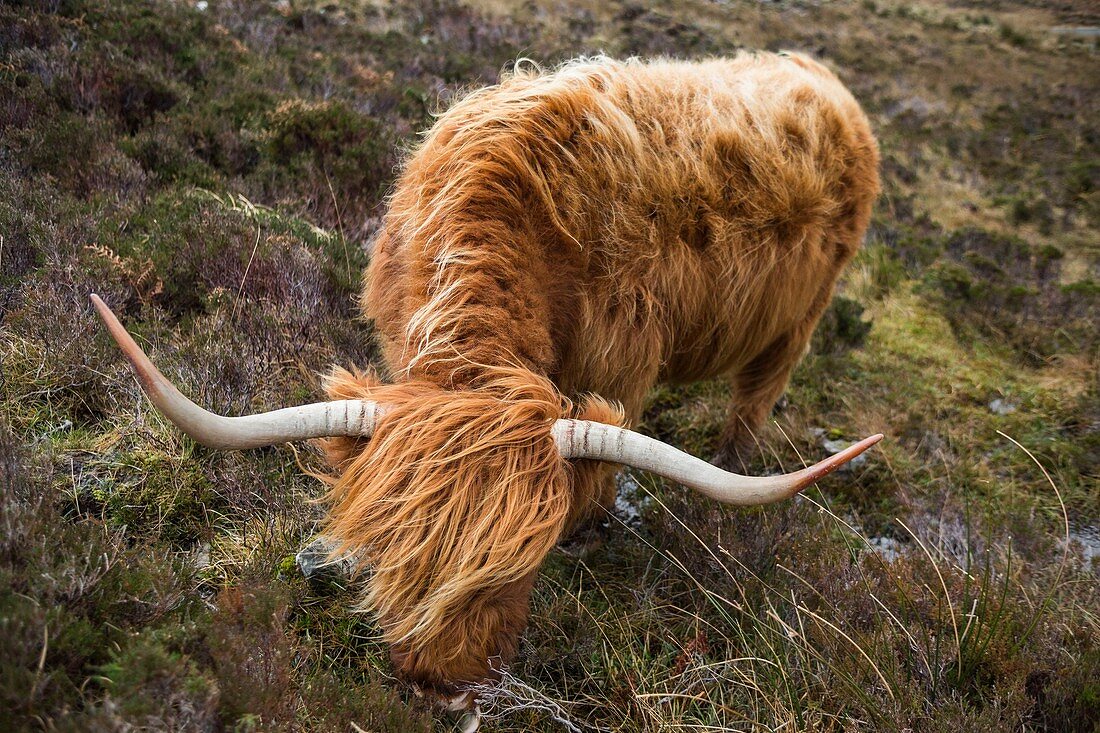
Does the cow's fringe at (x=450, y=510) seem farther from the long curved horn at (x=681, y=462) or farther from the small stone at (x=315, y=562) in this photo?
the small stone at (x=315, y=562)

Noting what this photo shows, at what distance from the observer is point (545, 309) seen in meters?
2.59

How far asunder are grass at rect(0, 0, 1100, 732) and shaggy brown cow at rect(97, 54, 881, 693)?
456mm

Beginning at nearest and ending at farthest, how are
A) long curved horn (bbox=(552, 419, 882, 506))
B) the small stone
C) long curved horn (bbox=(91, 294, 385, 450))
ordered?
long curved horn (bbox=(91, 294, 385, 450))
long curved horn (bbox=(552, 419, 882, 506))
the small stone

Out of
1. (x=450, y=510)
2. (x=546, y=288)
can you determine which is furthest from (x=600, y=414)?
(x=450, y=510)

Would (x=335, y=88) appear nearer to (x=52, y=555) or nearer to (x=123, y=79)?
(x=123, y=79)

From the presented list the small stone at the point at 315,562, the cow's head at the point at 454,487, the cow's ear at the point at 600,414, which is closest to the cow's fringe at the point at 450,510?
the cow's head at the point at 454,487

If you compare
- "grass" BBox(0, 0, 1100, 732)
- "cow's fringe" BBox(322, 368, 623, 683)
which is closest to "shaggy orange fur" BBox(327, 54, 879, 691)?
"cow's fringe" BBox(322, 368, 623, 683)

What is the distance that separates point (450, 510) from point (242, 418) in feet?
2.08

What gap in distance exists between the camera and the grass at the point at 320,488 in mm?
1941

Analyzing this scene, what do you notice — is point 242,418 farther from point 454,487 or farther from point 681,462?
point 681,462

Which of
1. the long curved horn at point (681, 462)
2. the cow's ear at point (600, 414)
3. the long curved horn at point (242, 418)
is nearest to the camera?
the long curved horn at point (242, 418)

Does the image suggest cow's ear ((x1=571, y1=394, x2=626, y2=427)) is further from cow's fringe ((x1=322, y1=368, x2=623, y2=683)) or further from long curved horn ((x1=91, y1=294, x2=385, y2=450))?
long curved horn ((x1=91, y1=294, x2=385, y2=450))

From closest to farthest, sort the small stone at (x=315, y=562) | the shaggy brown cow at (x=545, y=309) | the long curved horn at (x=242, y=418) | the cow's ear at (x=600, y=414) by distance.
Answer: the long curved horn at (x=242, y=418), the shaggy brown cow at (x=545, y=309), the cow's ear at (x=600, y=414), the small stone at (x=315, y=562)

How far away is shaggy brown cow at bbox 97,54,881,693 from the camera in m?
2.01
